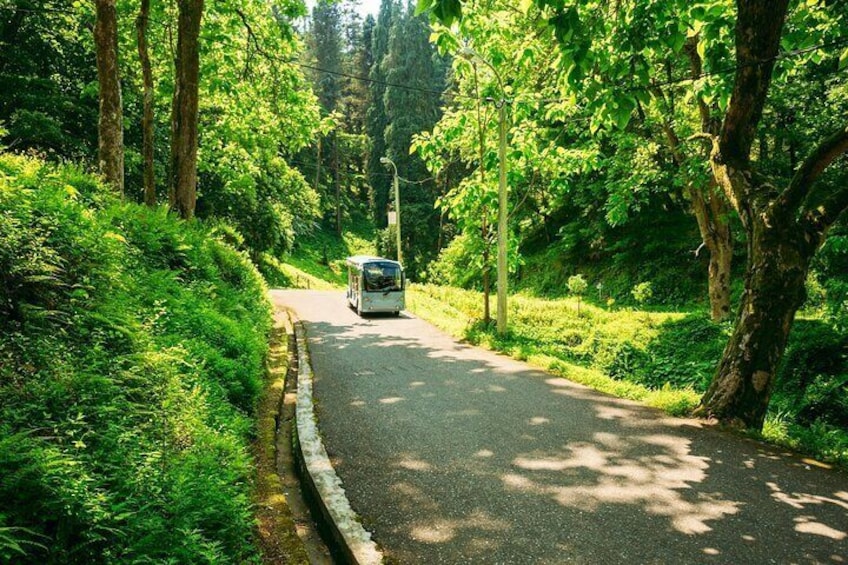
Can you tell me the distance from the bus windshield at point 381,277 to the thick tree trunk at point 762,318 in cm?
1447

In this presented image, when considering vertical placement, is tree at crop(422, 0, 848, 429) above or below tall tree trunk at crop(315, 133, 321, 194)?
below

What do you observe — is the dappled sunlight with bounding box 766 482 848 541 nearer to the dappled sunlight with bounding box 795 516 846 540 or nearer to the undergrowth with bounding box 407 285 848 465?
the dappled sunlight with bounding box 795 516 846 540

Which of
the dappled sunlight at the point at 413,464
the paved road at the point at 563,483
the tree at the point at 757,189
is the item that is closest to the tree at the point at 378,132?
the paved road at the point at 563,483

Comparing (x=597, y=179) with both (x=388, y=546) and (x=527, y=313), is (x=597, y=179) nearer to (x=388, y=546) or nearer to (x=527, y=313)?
(x=527, y=313)

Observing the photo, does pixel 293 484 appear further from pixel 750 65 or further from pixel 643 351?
pixel 643 351

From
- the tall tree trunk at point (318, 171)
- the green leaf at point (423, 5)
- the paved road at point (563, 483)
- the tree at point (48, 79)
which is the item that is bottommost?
the paved road at point (563, 483)

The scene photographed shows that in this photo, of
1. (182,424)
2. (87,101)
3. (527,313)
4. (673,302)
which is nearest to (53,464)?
(182,424)

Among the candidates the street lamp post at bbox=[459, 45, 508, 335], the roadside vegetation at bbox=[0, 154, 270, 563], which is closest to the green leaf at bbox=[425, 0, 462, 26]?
the roadside vegetation at bbox=[0, 154, 270, 563]

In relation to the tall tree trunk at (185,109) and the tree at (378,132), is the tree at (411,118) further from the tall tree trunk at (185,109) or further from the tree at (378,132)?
the tall tree trunk at (185,109)

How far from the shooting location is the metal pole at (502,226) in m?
13.7

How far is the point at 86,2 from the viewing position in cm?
1345

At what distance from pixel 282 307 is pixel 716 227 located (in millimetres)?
17079

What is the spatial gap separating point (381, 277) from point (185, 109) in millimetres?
9459

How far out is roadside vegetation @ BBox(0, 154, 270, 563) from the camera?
102 inches
